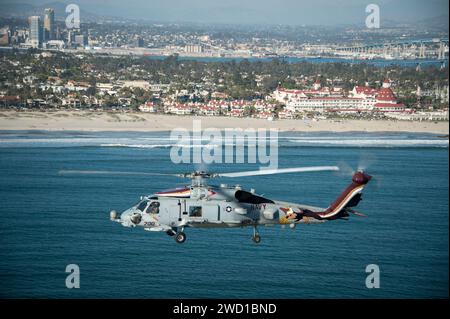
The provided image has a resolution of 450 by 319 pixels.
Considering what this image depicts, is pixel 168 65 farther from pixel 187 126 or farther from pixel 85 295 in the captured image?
pixel 85 295

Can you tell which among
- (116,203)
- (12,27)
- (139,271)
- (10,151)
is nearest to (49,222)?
(116,203)

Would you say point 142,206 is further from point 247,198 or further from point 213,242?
point 213,242

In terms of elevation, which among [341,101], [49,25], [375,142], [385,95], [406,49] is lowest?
[375,142]

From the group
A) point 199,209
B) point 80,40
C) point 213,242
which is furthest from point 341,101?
point 80,40

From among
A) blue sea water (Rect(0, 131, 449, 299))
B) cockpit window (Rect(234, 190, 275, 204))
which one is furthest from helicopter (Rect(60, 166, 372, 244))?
blue sea water (Rect(0, 131, 449, 299))

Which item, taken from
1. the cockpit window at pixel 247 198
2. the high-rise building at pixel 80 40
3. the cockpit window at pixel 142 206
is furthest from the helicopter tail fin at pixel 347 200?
the high-rise building at pixel 80 40

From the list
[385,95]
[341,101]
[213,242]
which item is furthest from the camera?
[385,95]

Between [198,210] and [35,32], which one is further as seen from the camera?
[35,32]
